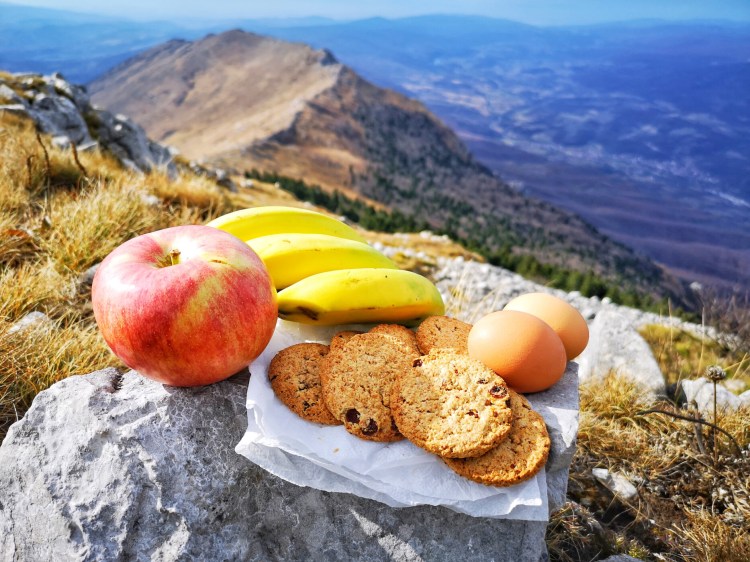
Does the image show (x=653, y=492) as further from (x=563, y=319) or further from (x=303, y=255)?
(x=303, y=255)

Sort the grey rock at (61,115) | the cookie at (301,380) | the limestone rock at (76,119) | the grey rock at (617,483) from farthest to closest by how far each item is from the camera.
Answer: the grey rock at (61,115) < the limestone rock at (76,119) < the grey rock at (617,483) < the cookie at (301,380)

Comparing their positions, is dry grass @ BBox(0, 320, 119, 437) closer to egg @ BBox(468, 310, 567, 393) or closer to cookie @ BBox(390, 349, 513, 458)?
cookie @ BBox(390, 349, 513, 458)

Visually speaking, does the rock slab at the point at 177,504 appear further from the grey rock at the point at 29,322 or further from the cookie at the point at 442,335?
the grey rock at the point at 29,322

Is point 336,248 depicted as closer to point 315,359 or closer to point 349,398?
point 315,359

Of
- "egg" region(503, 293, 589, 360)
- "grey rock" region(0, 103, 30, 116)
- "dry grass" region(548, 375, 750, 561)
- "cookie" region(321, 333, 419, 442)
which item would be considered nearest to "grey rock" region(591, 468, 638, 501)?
"dry grass" region(548, 375, 750, 561)

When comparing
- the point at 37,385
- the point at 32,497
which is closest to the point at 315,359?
the point at 32,497

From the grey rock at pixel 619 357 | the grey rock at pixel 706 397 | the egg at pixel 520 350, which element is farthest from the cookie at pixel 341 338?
the grey rock at pixel 706 397

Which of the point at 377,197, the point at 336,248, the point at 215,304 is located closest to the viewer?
the point at 215,304

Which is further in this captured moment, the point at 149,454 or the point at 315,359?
the point at 315,359
